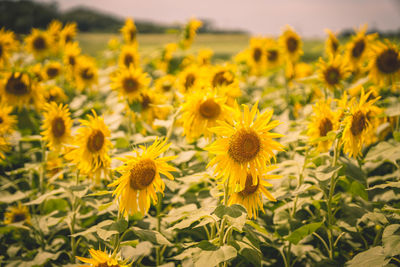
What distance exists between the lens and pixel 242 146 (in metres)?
1.75

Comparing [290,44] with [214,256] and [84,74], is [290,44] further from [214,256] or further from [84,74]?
[214,256]

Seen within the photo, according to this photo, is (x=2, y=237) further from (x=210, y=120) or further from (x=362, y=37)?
(x=362, y=37)

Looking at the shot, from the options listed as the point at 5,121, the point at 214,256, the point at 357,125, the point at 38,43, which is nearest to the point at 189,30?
the point at 38,43

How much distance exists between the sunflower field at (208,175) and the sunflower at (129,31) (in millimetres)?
920

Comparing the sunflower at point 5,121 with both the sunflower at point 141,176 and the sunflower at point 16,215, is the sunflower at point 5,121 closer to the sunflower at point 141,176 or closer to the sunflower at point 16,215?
the sunflower at point 16,215

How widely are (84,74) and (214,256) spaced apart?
3.92 meters

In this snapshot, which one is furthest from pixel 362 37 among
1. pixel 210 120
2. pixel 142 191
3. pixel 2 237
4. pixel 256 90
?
pixel 2 237

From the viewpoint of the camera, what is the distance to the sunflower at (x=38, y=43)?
15.9ft

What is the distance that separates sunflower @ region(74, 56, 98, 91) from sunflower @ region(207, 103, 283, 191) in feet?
11.7

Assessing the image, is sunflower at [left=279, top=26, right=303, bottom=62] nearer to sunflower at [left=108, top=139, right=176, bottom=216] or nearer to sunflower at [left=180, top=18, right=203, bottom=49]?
sunflower at [left=180, top=18, right=203, bottom=49]

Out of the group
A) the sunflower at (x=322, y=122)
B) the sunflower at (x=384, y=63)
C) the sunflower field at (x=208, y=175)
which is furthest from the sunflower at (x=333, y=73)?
the sunflower at (x=322, y=122)

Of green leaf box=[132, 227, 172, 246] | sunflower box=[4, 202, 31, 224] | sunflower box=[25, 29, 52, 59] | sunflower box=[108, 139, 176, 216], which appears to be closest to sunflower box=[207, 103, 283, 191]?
sunflower box=[108, 139, 176, 216]

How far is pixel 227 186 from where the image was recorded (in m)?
1.86

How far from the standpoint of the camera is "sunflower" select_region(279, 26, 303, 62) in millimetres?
4750
